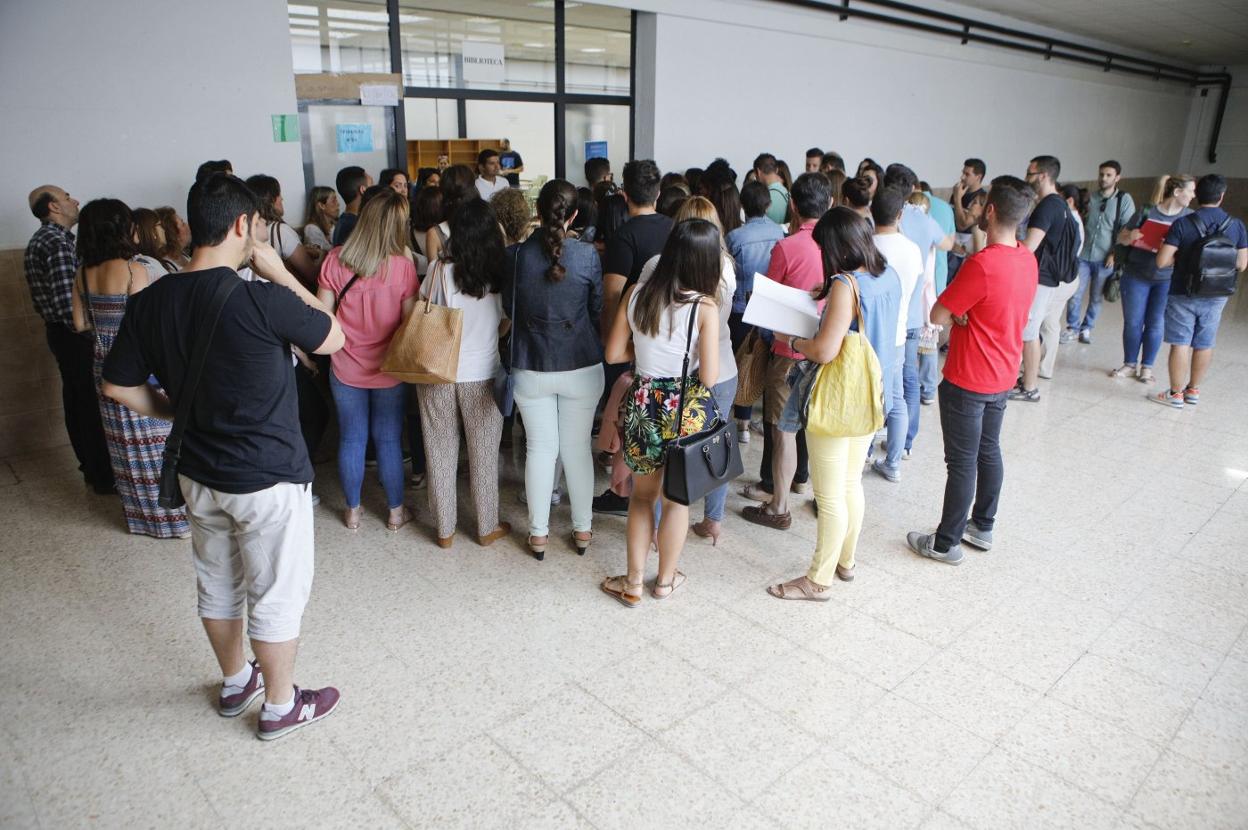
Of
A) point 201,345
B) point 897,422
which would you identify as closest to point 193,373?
point 201,345

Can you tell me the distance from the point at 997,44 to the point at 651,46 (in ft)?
19.4

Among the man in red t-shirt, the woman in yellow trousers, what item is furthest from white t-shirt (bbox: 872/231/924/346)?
the woman in yellow trousers

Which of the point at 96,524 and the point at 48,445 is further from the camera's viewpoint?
the point at 48,445

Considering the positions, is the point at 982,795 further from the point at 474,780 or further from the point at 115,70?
the point at 115,70

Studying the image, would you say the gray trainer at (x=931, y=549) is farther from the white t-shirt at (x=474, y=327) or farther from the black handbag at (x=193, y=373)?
the black handbag at (x=193, y=373)

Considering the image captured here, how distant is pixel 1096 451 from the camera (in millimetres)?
4773

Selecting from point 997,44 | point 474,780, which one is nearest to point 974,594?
point 474,780

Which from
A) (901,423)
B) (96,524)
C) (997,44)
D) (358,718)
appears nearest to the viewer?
(358,718)

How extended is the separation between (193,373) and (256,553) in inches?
20.8

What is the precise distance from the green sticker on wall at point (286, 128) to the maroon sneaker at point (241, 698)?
3.66 metres

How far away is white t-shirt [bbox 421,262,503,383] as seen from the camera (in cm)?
319

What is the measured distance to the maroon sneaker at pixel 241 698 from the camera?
2.52m

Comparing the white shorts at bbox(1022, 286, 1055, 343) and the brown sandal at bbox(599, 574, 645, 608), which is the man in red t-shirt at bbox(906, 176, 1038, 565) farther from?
the white shorts at bbox(1022, 286, 1055, 343)

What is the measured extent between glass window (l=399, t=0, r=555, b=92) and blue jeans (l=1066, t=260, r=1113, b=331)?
4738 millimetres
